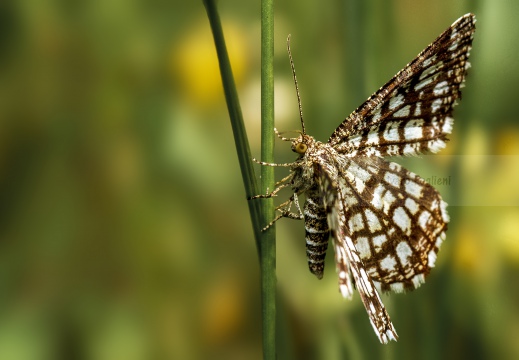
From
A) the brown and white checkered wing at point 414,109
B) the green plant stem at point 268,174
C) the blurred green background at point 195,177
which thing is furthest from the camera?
the blurred green background at point 195,177

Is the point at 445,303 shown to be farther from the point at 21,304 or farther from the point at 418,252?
the point at 21,304

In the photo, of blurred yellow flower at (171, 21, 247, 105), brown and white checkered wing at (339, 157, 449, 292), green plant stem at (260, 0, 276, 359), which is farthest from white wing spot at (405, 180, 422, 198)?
blurred yellow flower at (171, 21, 247, 105)

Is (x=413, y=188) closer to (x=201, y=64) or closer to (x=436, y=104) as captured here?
(x=436, y=104)

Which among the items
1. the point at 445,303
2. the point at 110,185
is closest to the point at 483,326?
the point at 445,303

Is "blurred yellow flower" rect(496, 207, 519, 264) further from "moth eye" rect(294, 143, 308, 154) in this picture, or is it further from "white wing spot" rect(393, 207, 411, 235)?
"moth eye" rect(294, 143, 308, 154)

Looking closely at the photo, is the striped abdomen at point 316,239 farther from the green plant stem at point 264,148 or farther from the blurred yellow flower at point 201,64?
the blurred yellow flower at point 201,64

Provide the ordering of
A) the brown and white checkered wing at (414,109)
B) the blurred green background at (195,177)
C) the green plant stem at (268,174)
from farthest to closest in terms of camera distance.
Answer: the blurred green background at (195,177) < the brown and white checkered wing at (414,109) < the green plant stem at (268,174)

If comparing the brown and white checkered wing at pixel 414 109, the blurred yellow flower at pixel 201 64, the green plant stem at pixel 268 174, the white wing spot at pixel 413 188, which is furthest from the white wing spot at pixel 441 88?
the blurred yellow flower at pixel 201 64

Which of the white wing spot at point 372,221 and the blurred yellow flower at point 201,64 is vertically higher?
the blurred yellow flower at point 201,64
